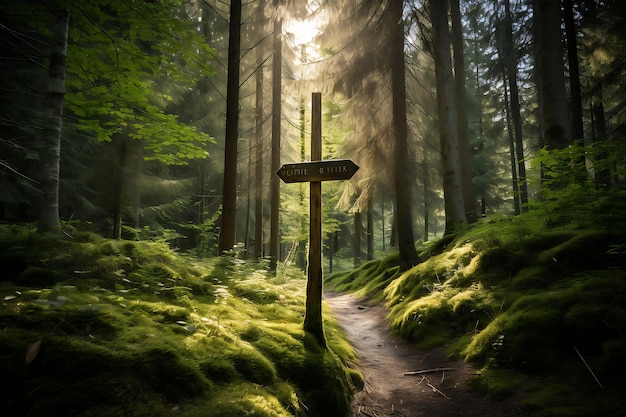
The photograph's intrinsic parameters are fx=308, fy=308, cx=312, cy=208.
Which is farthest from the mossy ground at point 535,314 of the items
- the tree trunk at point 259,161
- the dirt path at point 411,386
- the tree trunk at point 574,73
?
the tree trunk at point 259,161

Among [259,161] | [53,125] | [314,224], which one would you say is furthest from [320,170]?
[259,161]

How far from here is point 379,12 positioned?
32.9 feet

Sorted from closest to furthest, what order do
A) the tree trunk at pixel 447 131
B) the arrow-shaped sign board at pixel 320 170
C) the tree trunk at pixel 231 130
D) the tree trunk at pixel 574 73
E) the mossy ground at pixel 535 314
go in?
1. the mossy ground at pixel 535 314
2. the arrow-shaped sign board at pixel 320 170
3. the tree trunk at pixel 231 130
4. the tree trunk at pixel 574 73
5. the tree trunk at pixel 447 131

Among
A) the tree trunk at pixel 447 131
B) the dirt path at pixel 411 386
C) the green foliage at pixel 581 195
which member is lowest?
the dirt path at pixel 411 386

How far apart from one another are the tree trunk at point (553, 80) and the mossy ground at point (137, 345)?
23.7 feet

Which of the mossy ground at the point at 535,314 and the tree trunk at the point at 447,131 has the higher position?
the tree trunk at the point at 447,131

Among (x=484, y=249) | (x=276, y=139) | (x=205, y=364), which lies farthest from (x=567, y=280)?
(x=276, y=139)

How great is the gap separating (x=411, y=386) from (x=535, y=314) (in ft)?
6.95

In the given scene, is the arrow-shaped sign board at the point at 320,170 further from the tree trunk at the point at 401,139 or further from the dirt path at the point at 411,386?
the tree trunk at the point at 401,139

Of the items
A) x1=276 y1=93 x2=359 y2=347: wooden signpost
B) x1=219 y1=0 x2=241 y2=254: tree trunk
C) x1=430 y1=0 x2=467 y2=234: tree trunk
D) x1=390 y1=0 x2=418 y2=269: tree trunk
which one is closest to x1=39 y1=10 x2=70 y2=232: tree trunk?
x1=219 y1=0 x2=241 y2=254: tree trunk

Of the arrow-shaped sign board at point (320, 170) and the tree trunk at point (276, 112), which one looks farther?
the tree trunk at point (276, 112)

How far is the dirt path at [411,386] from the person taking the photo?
4.01 metres

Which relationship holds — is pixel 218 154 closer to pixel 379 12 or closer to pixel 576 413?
pixel 379 12

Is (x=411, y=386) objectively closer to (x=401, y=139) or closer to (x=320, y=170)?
(x=320, y=170)
